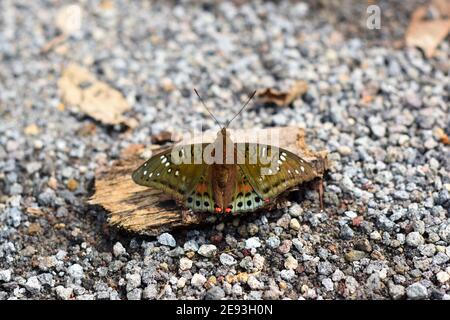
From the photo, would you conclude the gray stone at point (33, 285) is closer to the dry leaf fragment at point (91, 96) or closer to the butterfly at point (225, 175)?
the butterfly at point (225, 175)

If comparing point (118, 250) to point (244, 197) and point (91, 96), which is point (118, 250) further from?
point (91, 96)

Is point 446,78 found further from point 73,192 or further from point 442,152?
point 73,192

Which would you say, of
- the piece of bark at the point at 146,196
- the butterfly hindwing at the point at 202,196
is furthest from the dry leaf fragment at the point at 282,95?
the butterfly hindwing at the point at 202,196

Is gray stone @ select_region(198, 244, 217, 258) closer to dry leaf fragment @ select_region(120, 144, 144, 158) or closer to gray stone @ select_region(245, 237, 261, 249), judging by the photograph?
gray stone @ select_region(245, 237, 261, 249)

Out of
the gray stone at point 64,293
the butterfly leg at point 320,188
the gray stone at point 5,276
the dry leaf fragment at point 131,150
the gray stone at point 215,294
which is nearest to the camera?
the gray stone at point 215,294

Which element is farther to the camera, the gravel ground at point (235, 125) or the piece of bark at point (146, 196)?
the piece of bark at point (146, 196)

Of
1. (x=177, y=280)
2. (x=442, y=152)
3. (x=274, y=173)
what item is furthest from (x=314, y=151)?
(x=177, y=280)

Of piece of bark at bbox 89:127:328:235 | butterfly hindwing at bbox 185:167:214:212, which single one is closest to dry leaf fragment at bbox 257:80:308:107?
piece of bark at bbox 89:127:328:235
